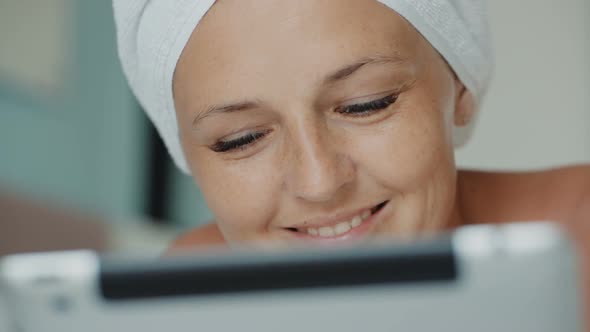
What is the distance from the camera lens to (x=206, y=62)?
126 centimetres

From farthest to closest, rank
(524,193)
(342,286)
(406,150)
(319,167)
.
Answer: (524,193) → (406,150) → (319,167) → (342,286)

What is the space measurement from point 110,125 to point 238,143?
2898mm

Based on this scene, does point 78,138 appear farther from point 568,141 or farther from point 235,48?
point 235,48

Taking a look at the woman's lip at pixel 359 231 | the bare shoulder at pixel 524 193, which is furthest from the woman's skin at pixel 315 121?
the bare shoulder at pixel 524 193

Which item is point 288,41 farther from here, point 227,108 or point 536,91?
point 536,91

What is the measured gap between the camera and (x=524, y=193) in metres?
1.60

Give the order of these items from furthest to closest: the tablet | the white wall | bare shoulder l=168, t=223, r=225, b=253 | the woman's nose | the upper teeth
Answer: the white wall → bare shoulder l=168, t=223, r=225, b=253 → the upper teeth → the woman's nose → the tablet

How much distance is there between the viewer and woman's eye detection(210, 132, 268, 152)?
1.25m

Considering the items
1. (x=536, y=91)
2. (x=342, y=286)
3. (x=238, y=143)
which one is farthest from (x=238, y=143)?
(x=536, y=91)

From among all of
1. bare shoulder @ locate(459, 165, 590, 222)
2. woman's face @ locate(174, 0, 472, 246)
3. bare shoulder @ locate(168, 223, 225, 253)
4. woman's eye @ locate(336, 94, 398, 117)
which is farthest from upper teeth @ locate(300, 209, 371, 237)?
bare shoulder @ locate(168, 223, 225, 253)

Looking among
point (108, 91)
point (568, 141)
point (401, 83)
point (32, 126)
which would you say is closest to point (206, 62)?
point (401, 83)

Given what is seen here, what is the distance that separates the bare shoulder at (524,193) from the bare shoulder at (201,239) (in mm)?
529

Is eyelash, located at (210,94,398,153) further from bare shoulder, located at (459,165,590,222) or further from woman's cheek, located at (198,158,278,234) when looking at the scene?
bare shoulder, located at (459,165,590,222)

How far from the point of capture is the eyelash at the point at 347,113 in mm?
1222
